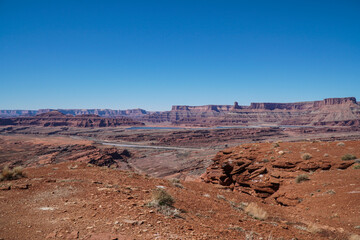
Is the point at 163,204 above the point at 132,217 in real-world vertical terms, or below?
below

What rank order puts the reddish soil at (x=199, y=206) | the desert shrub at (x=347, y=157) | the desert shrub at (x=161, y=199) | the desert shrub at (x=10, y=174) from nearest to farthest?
the reddish soil at (x=199, y=206) < the desert shrub at (x=161, y=199) < the desert shrub at (x=10, y=174) < the desert shrub at (x=347, y=157)

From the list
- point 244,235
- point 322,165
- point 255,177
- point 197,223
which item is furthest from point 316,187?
point 197,223

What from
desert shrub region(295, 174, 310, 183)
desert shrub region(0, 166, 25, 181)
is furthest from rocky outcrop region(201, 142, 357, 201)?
desert shrub region(0, 166, 25, 181)

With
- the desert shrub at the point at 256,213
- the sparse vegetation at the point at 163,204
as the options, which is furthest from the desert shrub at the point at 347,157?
the sparse vegetation at the point at 163,204

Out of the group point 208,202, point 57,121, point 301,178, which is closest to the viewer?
point 208,202

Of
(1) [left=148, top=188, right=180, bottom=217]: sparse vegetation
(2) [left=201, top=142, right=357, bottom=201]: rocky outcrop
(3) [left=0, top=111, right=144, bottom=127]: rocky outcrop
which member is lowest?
(3) [left=0, top=111, right=144, bottom=127]: rocky outcrop

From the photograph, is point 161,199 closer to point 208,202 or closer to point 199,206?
point 199,206

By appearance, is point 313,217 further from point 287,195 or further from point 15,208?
point 15,208

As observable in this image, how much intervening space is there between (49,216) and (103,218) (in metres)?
1.67

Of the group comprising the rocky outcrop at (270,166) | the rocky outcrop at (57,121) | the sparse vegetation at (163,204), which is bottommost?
the rocky outcrop at (57,121)

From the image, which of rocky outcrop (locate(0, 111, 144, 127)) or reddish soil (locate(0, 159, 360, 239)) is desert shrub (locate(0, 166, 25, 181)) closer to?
reddish soil (locate(0, 159, 360, 239))

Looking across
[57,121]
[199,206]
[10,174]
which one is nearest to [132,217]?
[199,206]

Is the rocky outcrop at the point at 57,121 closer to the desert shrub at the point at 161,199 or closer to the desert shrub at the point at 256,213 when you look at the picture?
the desert shrub at the point at 161,199

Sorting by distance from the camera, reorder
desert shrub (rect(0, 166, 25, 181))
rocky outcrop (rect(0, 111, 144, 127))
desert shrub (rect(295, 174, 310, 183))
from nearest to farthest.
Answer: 1. desert shrub (rect(0, 166, 25, 181))
2. desert shrub (rect(295, 174, 310, 183))
3. rocky outcrop (rect(0, 111, 144, 127))
